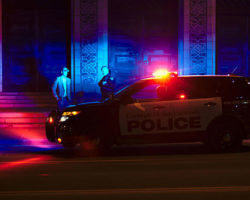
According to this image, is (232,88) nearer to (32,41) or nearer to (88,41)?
(88,41)

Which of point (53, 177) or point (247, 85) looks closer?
point (53, 177)

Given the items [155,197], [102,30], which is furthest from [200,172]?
[102,30]

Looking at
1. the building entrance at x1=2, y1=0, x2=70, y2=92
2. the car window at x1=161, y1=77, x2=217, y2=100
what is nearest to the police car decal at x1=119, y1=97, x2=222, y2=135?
the car window at x1=161, y1=77, x2=217, y2=100

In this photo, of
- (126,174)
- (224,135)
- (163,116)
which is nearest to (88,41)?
(163,116)

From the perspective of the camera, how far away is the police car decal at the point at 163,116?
8500 mm

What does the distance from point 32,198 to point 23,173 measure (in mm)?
1805

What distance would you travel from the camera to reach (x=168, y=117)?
8.54m

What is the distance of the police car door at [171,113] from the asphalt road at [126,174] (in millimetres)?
549

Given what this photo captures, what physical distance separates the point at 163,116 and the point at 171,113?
18 cm

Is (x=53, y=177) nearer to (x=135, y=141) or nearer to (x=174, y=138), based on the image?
(x=135, y=141)

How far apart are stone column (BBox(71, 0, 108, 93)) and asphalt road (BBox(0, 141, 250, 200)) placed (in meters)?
8.83

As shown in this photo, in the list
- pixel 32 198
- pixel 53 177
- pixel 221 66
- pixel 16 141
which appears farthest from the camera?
pixel 221 66

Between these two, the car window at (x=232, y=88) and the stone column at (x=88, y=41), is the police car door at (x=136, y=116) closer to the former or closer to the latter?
the car window at (x=232, y=88)

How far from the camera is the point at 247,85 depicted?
884cm
